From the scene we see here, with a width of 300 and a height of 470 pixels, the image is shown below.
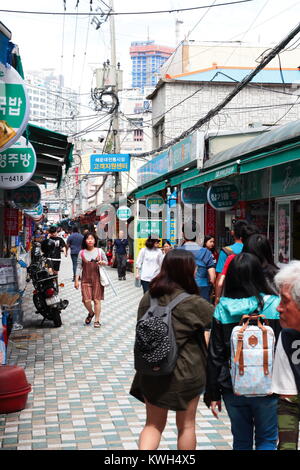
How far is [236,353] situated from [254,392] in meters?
0.28

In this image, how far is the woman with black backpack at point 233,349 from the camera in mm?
3973

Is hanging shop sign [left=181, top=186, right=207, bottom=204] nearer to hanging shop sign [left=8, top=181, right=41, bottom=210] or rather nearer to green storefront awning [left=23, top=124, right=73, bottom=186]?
green storefront awning [left=23, top=124, right=73, bottom=186]

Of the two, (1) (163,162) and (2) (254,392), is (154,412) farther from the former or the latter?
(1) (163,162)

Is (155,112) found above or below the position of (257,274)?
above

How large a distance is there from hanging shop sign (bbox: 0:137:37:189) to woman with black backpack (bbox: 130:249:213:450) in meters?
4.85

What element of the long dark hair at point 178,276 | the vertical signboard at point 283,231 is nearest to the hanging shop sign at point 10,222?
the vertical signboard at point 283,231

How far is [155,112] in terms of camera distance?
28.9 meters

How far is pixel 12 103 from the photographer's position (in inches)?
267

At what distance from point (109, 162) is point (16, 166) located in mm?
18116

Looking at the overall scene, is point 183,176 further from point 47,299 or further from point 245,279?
point 245,279

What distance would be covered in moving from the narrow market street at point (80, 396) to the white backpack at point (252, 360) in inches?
69.1

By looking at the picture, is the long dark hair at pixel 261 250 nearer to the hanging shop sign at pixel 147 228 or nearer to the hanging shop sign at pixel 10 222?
the hanging shop sign at pixel 10 222

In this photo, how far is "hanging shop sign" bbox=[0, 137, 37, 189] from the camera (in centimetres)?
868
